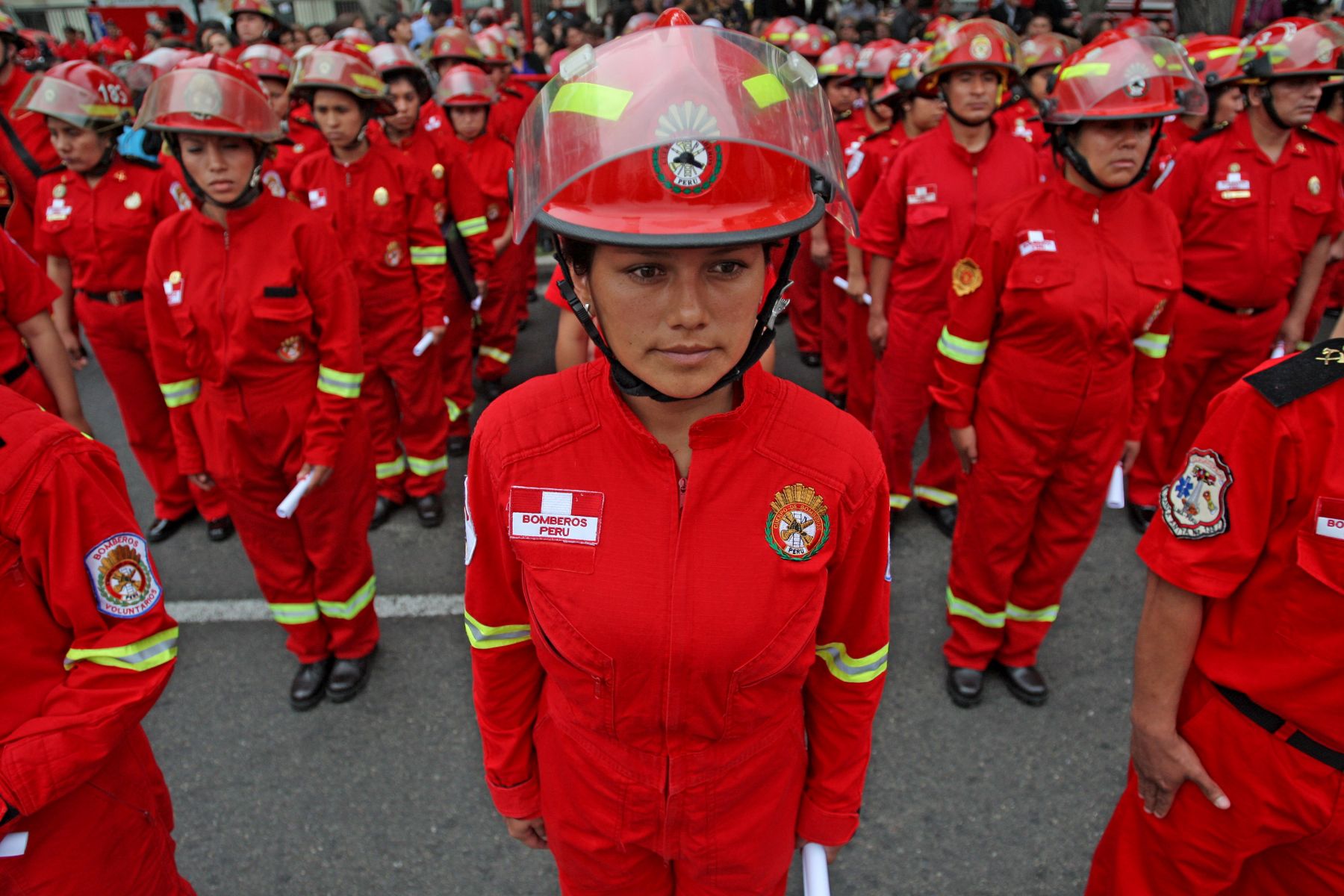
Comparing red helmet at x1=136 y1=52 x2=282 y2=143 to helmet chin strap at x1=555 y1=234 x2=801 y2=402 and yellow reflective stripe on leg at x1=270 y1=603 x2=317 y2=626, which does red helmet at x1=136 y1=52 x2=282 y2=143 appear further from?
helmet chin strap at x1=555 y1=234 x2=801 y2=402

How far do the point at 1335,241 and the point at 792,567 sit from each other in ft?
18.1

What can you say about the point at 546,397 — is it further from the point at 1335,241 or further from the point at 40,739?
the point at 1335,241

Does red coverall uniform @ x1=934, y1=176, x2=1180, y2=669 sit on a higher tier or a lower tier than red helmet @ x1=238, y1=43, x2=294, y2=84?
lower

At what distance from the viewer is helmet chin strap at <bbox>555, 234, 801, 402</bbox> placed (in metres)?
1.42

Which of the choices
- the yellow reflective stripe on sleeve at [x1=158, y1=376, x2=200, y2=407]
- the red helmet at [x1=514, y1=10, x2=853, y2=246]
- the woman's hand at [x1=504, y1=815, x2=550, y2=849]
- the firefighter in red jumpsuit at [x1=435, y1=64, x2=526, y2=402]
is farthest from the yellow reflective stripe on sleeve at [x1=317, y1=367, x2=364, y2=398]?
the firefighter in red jumpsuit at [x1=435, y1=64, x2=526, y2=402]

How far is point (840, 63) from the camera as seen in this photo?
7.28 meters

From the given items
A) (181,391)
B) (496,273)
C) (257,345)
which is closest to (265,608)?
(181,391)

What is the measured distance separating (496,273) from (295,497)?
3970 millimetres

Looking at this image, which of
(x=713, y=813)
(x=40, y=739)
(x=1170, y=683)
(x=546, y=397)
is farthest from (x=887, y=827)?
(x=40, y=739)

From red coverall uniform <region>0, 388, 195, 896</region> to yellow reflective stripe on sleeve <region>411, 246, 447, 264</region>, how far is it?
3281 millimetres

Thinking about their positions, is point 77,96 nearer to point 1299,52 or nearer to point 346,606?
point 346,606

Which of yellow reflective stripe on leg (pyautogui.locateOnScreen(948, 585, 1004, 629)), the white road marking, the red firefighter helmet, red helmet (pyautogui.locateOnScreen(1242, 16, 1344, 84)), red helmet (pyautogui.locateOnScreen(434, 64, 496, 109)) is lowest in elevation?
the white road marking

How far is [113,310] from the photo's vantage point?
15.0 feet

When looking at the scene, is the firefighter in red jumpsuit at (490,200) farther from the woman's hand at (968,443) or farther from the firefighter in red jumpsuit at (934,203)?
the woman's hand at (968,443)
